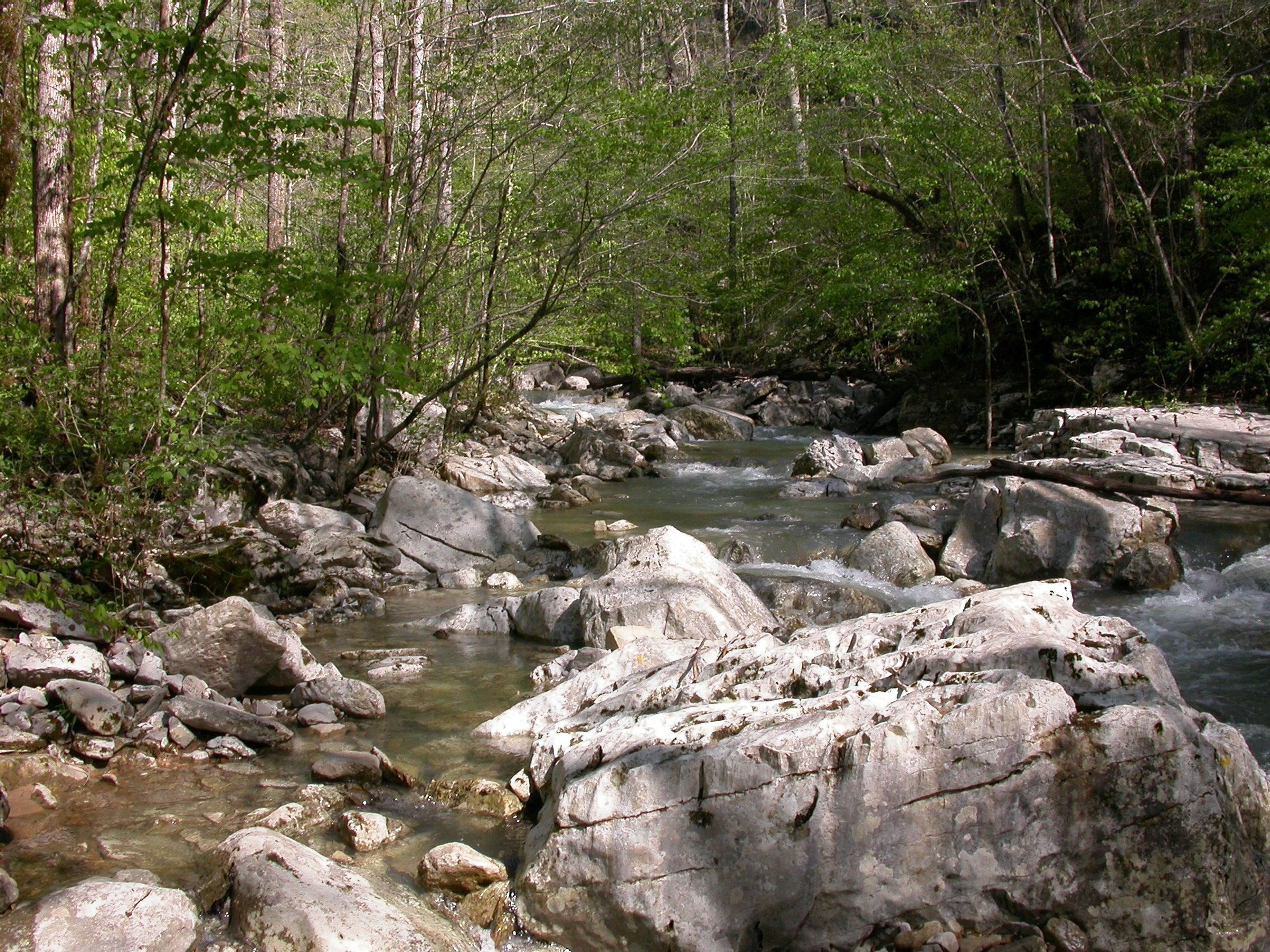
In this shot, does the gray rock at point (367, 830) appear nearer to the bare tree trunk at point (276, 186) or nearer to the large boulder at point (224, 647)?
the large boulder at point (224, 647)

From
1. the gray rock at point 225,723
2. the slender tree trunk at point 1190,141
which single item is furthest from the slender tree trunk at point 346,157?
the slender tree trunk at point 1190,141

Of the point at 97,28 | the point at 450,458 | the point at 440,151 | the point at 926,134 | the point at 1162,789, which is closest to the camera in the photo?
the point at 1162,789

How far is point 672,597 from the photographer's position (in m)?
6.37

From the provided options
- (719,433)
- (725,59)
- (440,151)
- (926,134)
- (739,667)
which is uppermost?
(725,59)

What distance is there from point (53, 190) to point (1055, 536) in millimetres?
9149

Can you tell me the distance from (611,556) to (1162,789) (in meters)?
5.34

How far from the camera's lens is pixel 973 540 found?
923cm

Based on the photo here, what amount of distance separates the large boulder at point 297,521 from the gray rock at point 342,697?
11.0 ft

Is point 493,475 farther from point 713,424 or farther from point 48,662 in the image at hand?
point 48,662

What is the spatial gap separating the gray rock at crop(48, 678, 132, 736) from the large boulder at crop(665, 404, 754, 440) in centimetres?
1405

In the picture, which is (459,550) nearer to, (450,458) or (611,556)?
(611,556)

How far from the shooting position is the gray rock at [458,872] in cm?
344

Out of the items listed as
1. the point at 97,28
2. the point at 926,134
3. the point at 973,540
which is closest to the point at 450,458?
the point at 973,540

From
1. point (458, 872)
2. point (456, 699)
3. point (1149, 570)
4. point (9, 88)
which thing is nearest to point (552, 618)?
point (456, 699)
